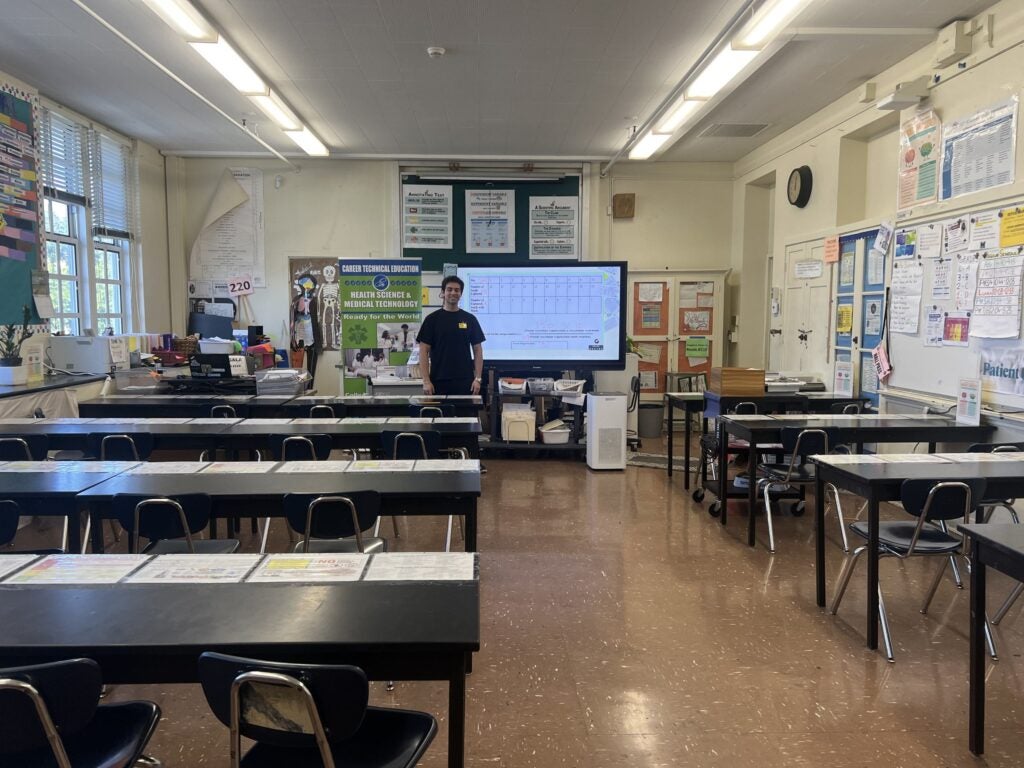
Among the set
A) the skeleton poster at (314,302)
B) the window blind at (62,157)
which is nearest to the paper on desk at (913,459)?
the skeleton poster at (314,302)

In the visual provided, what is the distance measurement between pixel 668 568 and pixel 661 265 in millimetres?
5328

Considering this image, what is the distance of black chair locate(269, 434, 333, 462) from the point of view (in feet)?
12.1

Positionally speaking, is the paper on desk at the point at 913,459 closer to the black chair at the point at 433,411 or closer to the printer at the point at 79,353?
the black chair at the point at 433,411

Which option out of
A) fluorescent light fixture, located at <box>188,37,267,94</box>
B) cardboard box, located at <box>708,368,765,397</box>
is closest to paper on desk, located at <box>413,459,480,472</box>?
cardboard box, located at <box>708,368,765,397</box>

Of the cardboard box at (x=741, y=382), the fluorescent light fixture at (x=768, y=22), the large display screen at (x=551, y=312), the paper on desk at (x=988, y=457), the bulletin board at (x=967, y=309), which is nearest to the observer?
the paper on desk at (x=988, y=457)

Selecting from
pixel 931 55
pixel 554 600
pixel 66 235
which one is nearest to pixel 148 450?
pixel 554 600

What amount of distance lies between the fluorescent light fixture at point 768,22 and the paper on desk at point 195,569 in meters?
3.83

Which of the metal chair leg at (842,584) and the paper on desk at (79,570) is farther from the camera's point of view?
the metal chair leg at (842,584)

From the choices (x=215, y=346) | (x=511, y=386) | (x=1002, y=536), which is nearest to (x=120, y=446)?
(x=215, y=346)

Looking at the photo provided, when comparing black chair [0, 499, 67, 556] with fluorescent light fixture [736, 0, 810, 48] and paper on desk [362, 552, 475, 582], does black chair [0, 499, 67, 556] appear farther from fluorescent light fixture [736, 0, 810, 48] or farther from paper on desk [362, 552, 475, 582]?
fluorescent light fixture [736, 0, 810, 48]

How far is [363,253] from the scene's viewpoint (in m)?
8.29

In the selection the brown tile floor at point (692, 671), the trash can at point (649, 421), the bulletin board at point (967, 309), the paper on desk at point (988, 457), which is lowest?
the brown tile floor at point (692, 671)

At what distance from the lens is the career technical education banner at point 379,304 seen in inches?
267

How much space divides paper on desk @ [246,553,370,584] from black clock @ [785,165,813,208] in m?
6.06
